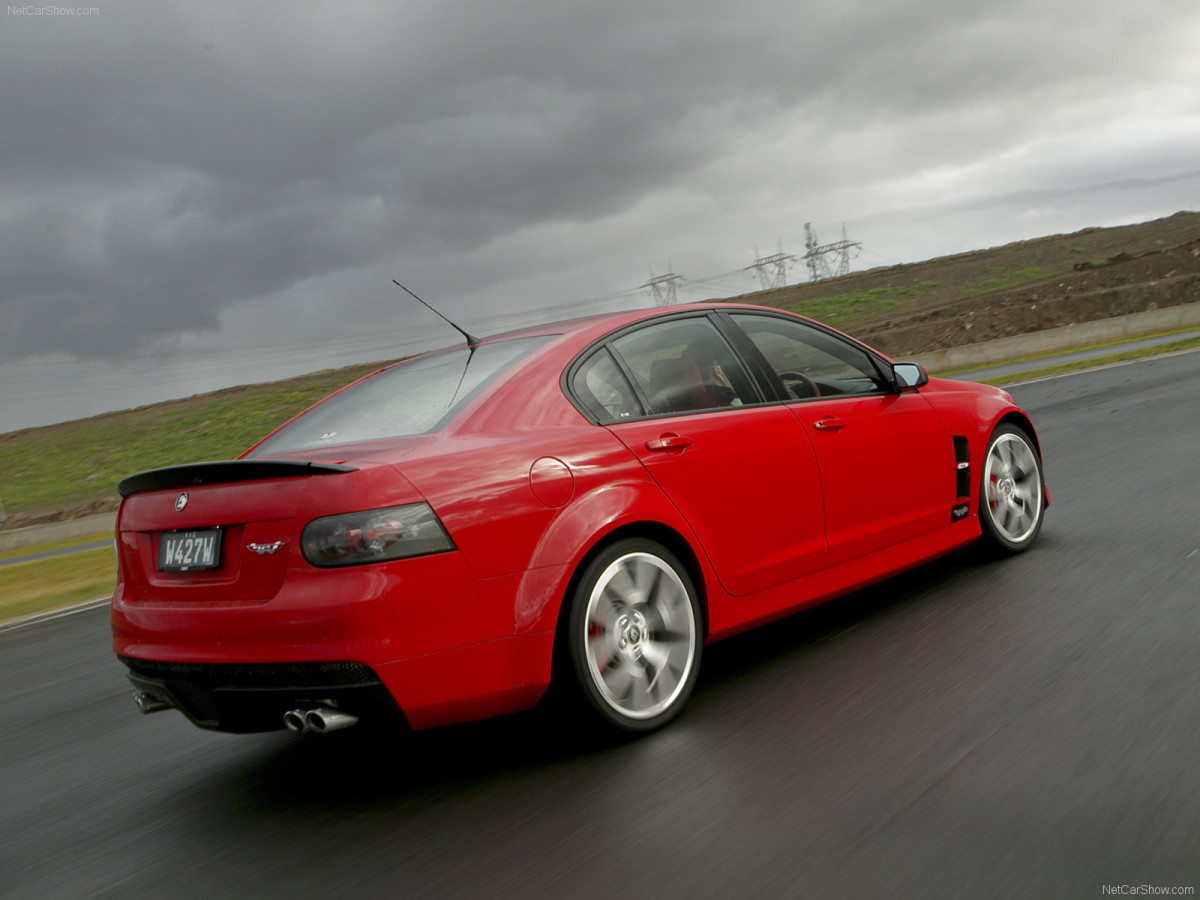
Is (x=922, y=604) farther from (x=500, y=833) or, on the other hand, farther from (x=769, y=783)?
(x=500, y=833)

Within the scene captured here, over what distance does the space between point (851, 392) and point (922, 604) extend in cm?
106

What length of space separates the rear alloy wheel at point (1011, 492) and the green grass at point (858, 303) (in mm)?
51384

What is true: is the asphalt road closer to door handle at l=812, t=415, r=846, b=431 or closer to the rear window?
door handle at l=812, t=415, r=846, b=431

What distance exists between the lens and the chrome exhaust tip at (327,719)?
3.46 meters

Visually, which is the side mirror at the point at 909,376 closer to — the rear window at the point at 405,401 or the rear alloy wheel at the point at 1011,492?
the rear alloy wheel at the point at 1011,492

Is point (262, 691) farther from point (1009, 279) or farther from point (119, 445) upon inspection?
point (1009, 279)

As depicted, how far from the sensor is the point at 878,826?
10.1ft

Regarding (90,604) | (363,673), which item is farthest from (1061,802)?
(90,604)

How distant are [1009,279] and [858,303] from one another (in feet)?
26.2

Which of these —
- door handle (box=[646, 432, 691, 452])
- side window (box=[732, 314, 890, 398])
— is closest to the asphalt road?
side window (box=[732, 314, 890, 398])

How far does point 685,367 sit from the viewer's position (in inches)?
183

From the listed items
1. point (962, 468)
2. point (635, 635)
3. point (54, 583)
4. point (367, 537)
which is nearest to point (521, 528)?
point (367, 537)

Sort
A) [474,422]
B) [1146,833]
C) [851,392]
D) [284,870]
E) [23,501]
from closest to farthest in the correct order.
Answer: [1146,833]
[284,870]
[474,422]
[851,392]
[23,501]

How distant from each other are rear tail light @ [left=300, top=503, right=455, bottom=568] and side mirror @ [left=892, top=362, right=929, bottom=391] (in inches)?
112
